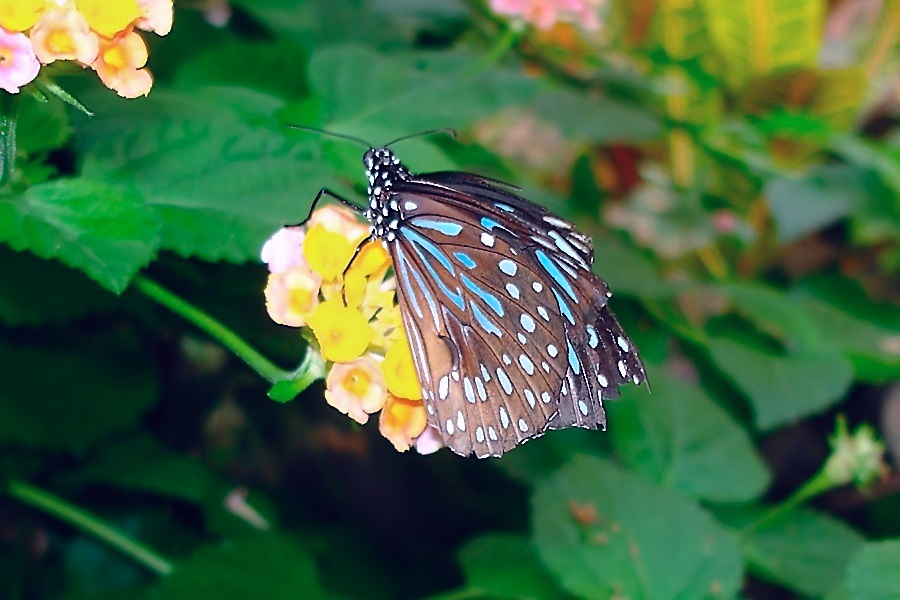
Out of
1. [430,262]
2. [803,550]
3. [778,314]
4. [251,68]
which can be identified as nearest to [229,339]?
[430,262]

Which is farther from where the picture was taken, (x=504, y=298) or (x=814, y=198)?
(x=814, y=198)

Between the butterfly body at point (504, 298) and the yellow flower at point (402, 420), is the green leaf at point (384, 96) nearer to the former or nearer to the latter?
the butterfly body at point (504, 298)

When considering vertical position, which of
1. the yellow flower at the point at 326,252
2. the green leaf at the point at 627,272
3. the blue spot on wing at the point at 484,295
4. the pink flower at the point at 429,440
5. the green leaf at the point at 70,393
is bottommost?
the pink flower at the point at 429,440

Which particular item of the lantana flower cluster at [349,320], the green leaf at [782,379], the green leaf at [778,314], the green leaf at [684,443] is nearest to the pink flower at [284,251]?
the lantana flower cluster at [349,320]

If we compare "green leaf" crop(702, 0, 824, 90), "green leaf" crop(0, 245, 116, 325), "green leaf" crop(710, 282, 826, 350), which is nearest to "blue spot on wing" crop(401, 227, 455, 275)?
"green leaf" crop(0, 245, 116, 325)

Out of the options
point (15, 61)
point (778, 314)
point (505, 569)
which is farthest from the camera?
point (778, 314)

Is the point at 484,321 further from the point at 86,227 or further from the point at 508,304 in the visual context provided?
the point at 86,227

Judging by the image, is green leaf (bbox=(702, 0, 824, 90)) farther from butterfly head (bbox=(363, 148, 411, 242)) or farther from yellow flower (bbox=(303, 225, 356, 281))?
yellow flower (bbox=(303, 225, 356, 281))
